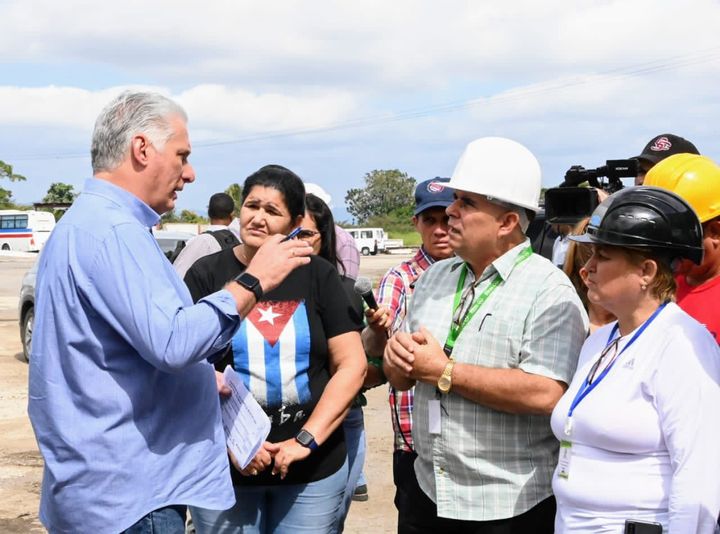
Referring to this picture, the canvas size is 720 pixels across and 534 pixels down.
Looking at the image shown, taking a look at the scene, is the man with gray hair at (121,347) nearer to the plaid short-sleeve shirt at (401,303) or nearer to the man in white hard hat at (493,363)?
the man in white hard hat at (493,363)

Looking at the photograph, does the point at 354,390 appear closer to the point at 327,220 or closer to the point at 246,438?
the point at 246,438

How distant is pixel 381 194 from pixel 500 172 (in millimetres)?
99276

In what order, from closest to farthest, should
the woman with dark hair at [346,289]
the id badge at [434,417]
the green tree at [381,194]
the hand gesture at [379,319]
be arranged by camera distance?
1. the id badge at [434,417]
2. the hand gesture at [379,319]
3. the woman with dark hair at [346,289]
4. the green tree at [381,194]

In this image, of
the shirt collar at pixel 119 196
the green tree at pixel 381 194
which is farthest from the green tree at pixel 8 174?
the shirt collar at pixel 119 196

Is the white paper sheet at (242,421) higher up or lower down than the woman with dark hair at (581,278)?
lower down

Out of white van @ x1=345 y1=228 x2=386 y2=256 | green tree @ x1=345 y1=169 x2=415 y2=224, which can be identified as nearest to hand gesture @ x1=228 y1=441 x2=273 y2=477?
white van @ x1=345 y1=228 x2=386 y2=256

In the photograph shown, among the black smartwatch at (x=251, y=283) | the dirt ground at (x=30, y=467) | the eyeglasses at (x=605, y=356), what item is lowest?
the dirt ground at (x=30, y=467)

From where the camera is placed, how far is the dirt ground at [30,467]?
5.89 m

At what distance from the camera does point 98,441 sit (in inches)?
105

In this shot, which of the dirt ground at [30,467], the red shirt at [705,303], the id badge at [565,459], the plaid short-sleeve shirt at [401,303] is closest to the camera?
the id badge at [565,459]

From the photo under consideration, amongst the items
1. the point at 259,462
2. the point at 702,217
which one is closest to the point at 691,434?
the point at 702,217

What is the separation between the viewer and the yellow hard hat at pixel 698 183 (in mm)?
3014

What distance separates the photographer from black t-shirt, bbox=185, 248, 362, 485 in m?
3.51

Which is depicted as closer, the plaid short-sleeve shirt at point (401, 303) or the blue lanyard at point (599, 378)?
the blue lanyard at point (599, 378)
